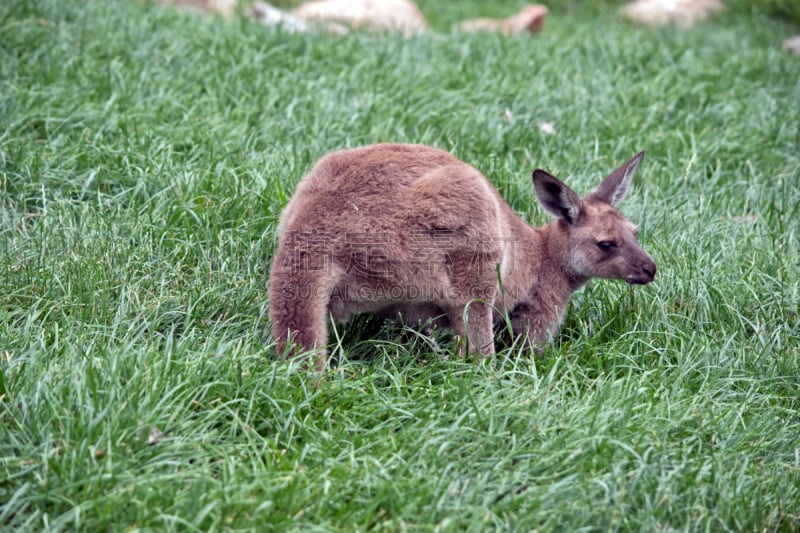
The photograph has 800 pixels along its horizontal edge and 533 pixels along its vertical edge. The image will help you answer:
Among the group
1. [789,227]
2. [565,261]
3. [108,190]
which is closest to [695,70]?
[789,227]

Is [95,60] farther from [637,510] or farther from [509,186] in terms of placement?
[637,510]

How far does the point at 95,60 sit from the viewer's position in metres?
6.41

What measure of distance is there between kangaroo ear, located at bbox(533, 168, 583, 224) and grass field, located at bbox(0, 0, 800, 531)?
53 cm

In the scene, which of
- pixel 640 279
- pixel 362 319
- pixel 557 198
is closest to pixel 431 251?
pixel 362 319

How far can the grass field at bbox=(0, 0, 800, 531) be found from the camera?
3105 millimetres

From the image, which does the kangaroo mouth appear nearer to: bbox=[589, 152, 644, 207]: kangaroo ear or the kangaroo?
the kangaroo

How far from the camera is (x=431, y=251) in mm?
3955

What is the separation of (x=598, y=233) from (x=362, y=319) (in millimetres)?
1316

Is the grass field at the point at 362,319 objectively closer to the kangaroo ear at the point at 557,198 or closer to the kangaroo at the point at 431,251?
the kangaroo at the point at 431,251

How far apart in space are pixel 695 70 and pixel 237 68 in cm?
394

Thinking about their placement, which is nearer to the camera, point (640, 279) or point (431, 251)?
point (431, 251)

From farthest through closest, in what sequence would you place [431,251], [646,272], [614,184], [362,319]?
[614,184] → [362,319] → [646,272] → [431,251]

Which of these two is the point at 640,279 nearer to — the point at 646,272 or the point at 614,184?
the point at 646,272

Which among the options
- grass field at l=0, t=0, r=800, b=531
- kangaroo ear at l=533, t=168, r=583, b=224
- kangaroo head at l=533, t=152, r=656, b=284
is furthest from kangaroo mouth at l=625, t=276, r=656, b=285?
kangaroo ear at l=533, t=168, r=583, b=224
